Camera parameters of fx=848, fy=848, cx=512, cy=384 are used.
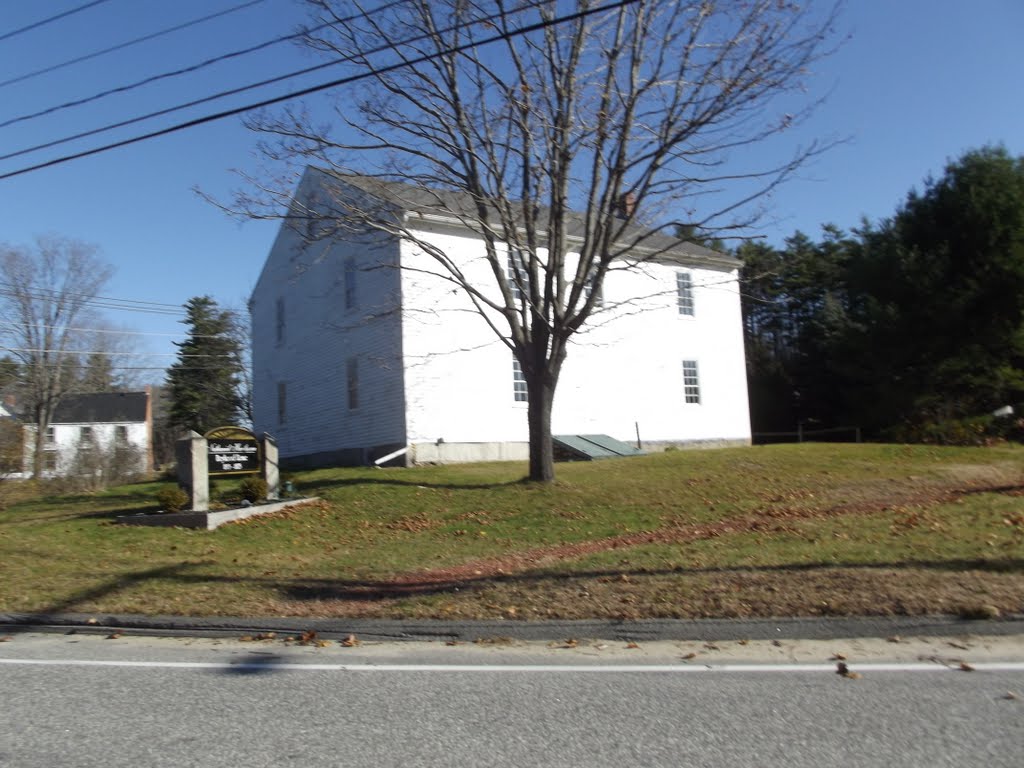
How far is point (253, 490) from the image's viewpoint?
56.0ft

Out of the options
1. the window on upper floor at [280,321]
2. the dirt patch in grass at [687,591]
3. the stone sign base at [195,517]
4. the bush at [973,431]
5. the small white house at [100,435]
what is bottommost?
the dirt patch in grass at [687,591]

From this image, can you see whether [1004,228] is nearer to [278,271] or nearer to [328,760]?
[278,271]

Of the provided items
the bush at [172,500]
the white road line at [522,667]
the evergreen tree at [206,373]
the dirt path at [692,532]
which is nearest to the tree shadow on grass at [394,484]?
the bush at [172,500]

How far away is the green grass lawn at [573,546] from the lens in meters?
8.59

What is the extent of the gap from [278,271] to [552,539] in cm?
2080

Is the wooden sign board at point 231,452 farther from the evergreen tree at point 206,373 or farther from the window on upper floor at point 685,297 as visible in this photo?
the evergreen tree at point 206,373

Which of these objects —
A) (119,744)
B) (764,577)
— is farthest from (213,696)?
(764,577)

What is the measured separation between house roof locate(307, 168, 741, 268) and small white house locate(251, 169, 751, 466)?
0.21m

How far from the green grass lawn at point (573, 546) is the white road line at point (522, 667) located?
4.06 feet

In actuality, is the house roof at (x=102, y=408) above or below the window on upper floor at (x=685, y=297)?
below

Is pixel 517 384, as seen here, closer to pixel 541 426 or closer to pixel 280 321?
pixel 541 426

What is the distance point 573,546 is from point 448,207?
28.3 ft

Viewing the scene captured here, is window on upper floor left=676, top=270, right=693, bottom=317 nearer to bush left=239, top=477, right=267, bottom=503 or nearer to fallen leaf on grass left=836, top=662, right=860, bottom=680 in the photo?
bush left=239, top=477, right=267, bottom=503

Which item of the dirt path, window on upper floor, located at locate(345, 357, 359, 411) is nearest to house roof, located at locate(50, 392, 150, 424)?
window on upper floor, located at locate(345, 357, 359, 411)
